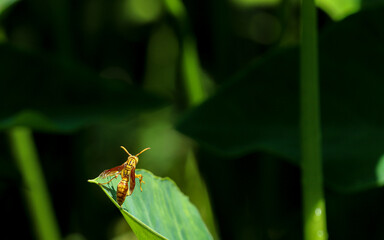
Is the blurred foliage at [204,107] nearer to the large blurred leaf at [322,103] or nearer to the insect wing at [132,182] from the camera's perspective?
the large blurred leaf at [322,103]

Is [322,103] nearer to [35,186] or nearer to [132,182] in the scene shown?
[132,182]

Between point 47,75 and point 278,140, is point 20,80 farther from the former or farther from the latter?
point 278,140

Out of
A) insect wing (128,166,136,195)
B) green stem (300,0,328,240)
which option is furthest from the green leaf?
green stem (300,0,328,240)

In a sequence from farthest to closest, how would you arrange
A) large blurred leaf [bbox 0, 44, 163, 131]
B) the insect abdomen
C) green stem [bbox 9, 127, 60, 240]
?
green stem [bbox 9, 127, 60, 240]
large blurred leaf [bbox 0, 44, 163, 131]
the insect abdomen

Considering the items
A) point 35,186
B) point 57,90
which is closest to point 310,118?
point 57,90

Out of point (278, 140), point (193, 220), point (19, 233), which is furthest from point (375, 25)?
point (19, 233)

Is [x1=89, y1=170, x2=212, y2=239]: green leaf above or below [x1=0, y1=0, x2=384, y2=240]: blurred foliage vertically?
below

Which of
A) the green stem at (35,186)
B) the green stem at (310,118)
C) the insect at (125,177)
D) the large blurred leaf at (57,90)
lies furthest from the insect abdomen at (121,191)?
the green stem at (35,186)

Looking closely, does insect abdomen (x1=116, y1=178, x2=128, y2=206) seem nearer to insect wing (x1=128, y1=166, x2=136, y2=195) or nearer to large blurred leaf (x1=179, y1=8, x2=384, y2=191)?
insect wing (x1=128, y1=166, x2=136, y2=195)
